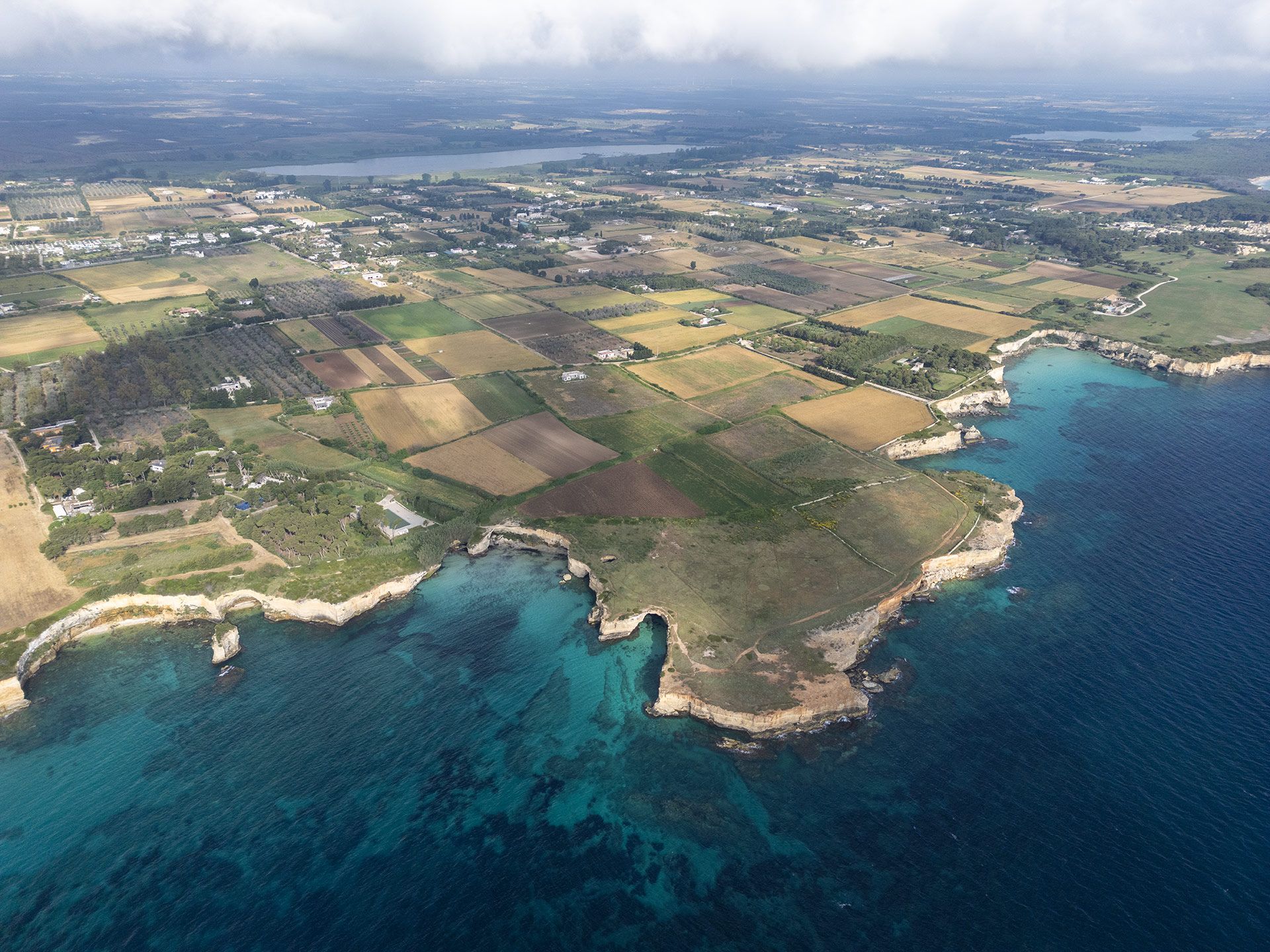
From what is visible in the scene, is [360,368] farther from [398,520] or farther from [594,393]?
[398,520]

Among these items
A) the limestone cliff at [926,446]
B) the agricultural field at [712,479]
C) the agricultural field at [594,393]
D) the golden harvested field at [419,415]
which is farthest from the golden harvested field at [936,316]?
the golden harvested field at [419,415]

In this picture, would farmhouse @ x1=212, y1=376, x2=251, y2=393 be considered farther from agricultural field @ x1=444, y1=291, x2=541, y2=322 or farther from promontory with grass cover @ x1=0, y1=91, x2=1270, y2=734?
agricultural field @ x1=444, y1=291, x2=541, y2=322

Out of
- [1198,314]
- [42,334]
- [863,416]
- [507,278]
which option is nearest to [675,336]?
[863,416]

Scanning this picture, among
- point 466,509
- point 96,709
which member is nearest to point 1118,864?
point 466,509

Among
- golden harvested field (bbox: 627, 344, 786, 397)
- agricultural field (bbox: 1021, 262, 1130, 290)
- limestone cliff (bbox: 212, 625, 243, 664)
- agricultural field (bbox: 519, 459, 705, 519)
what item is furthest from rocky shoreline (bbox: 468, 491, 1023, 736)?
agricultural field (bbox: 1021, 262, 1130, 290)

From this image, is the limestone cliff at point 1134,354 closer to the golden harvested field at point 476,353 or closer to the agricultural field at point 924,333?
the agricultural field at point 924,333
